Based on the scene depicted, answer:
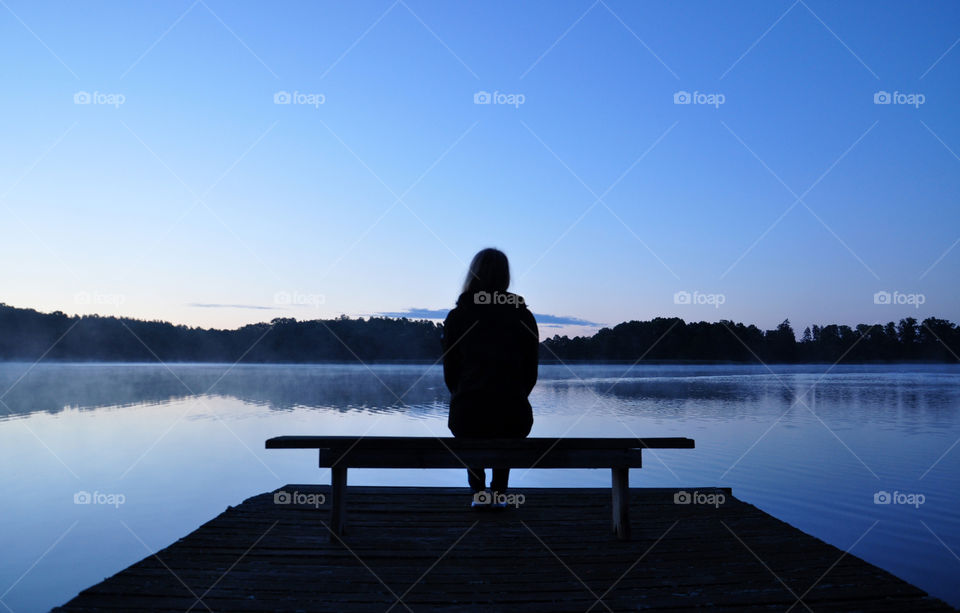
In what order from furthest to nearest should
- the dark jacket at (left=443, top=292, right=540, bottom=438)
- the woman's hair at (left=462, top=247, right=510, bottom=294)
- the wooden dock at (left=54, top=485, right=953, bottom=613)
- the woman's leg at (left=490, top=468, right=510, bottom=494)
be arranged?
the woman's leg at (left=490, top=468, right=510, bottom=494)
the woman's hair at (left=462, top=247, right=510, bottom=294)
the dark jacket at (left=443, top=292, right=540, bottom=438)
the wooden dock at (left=54, top=485, right=953, bottom=613)

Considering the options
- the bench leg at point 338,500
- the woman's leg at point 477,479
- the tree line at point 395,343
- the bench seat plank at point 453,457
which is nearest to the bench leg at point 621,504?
the bench seat plank at point 453,457

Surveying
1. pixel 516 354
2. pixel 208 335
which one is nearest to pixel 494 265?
pixel 516 354

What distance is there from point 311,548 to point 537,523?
178 cm

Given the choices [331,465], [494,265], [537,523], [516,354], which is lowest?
[537,523]

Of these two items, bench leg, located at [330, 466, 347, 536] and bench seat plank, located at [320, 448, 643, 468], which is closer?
bench seat plank, located at [320, 448, 643, 468]

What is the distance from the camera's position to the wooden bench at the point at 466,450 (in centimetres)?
402

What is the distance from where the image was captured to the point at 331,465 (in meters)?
4.12

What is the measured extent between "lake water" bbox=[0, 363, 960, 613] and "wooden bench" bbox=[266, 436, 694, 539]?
2874 millimetres

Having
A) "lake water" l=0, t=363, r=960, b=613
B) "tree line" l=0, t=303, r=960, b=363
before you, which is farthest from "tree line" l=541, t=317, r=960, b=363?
"lake water" l=0, t=363, r=960, b=613

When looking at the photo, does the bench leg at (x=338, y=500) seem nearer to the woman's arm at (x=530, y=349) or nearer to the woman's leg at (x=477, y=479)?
the woman's leg at (x=477, y=479)

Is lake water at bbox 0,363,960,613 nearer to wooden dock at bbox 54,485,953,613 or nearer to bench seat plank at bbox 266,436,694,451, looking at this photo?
wooden dock at bbox 54,485,953,613

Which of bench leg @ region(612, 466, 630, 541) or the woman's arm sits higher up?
the woman's arm

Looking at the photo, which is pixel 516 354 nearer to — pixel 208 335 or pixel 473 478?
pixel 473 478

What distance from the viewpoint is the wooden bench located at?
4023 millimetres
